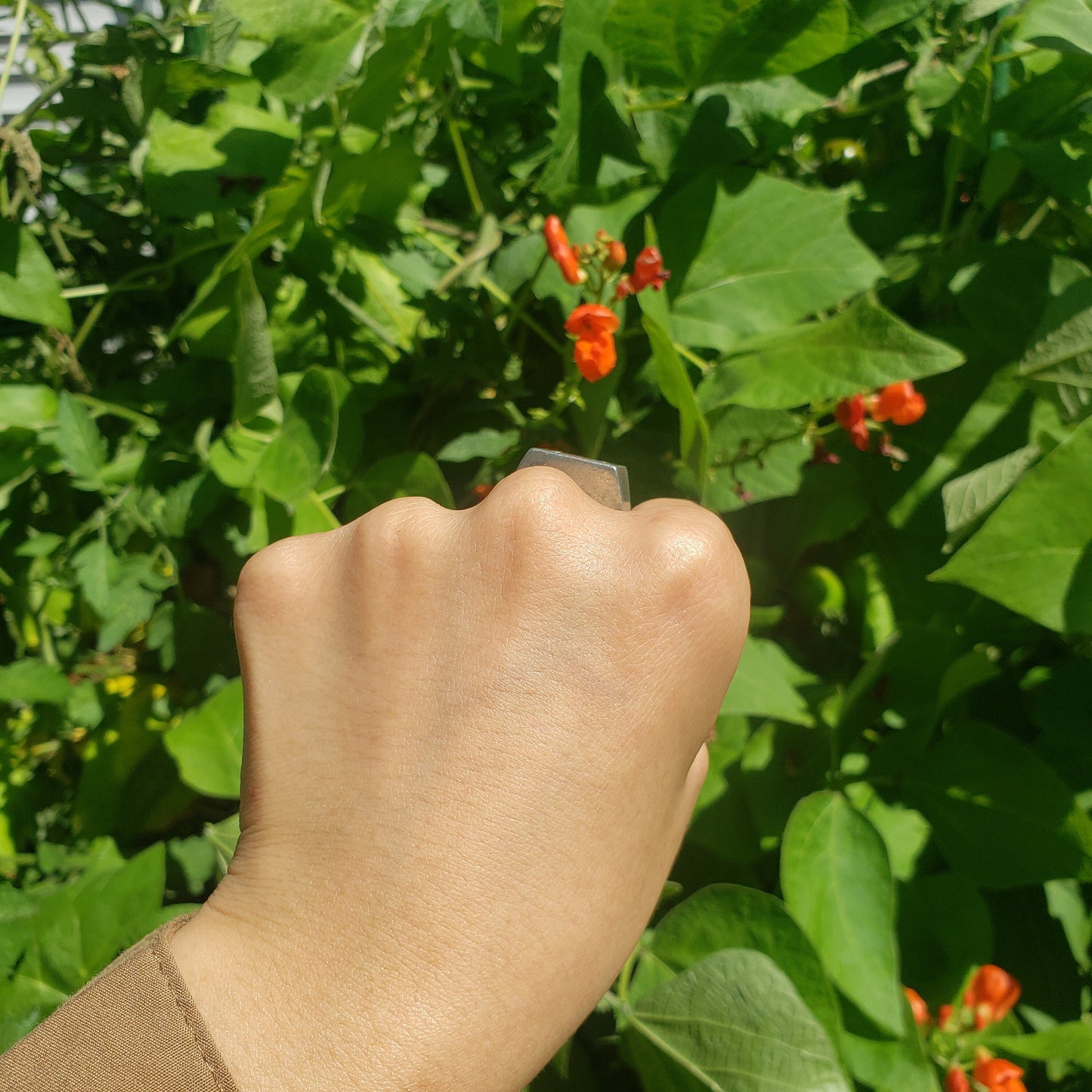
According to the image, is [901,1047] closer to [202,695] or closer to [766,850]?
[766,850]

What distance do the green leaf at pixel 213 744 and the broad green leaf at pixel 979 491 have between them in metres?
0.65

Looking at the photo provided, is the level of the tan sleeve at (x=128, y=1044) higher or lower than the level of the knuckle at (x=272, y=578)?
lower

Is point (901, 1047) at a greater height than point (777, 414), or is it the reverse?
point (777, 414)

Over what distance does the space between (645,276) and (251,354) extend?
0.36 m

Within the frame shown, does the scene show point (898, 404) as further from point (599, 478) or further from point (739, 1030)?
point (739, 1030)

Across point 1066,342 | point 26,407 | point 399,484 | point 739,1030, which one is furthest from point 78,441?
point 1066,342

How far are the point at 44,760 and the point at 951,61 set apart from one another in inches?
53.7

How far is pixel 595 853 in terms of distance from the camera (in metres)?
0.41

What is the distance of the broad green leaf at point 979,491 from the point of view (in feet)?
2.20

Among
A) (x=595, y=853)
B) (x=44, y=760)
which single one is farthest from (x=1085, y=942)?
(x=44, y=760)

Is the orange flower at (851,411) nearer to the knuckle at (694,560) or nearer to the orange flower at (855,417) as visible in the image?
the orange flower at (855,417)

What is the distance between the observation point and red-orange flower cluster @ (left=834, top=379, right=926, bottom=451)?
0.77 meters

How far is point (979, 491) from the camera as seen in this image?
2.27 ft

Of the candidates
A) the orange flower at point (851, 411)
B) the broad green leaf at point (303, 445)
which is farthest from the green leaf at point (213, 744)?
the orange flower at point (851, 411)
